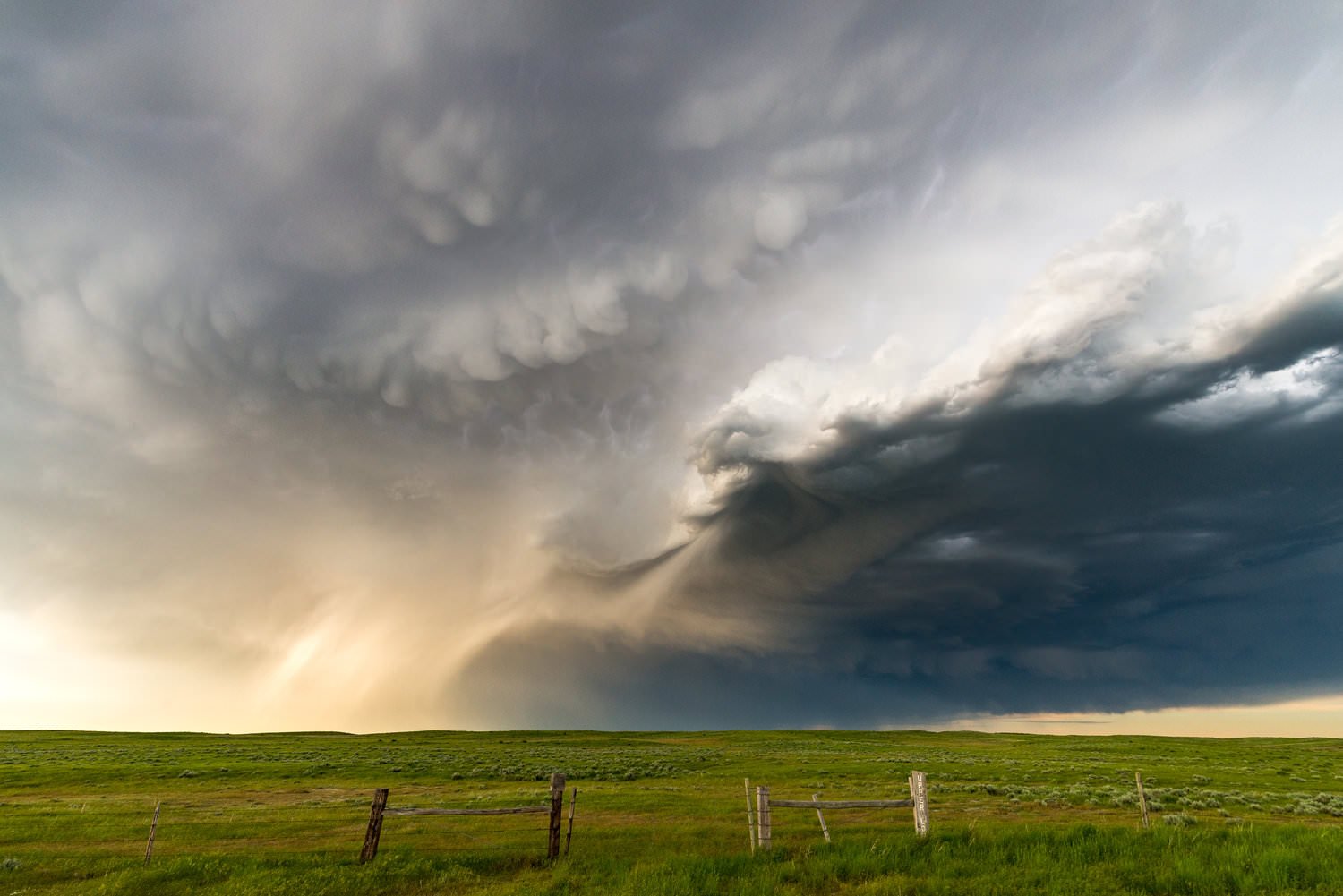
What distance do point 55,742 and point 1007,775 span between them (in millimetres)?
141292

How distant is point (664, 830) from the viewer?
29.0m

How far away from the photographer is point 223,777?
188 feet

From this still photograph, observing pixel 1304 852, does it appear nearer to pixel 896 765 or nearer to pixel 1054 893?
pixel 1054 893

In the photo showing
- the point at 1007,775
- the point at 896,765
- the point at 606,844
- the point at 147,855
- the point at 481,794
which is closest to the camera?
the point at 147,855

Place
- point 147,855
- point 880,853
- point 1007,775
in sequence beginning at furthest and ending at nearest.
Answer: point 1007,775
point 147,855
point 880,853

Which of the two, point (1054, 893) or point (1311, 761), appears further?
point (1311, 761)

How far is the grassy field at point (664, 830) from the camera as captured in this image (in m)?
15.0

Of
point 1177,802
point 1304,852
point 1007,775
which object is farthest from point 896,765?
point 1304,852

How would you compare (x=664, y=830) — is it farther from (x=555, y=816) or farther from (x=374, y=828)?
(x=374, y=828)

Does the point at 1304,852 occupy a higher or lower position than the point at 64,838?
higher

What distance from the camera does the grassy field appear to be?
49.1ft

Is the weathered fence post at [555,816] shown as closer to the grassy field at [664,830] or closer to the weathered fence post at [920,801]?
the grassy field at [664,830]

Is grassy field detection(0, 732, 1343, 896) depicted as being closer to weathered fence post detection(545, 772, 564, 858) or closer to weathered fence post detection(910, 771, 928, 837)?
weathered fence post detection(910, 771, 928, 837)

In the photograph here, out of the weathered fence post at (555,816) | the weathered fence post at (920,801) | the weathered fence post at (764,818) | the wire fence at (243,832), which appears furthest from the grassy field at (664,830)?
the weathered fence post at (555,816)
